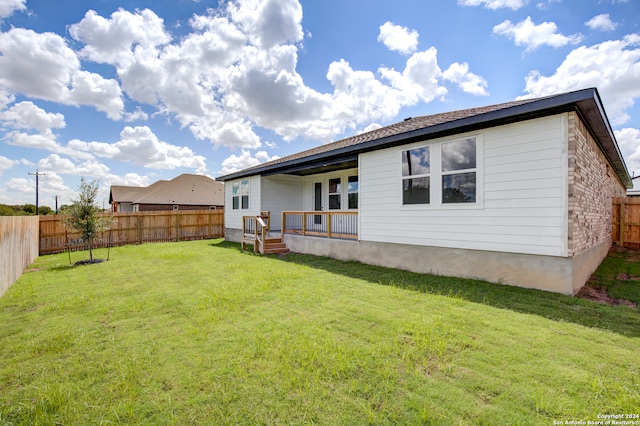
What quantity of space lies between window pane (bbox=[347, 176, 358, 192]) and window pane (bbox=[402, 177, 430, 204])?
145 inches

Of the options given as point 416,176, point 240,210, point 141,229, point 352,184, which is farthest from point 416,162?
point 141,229

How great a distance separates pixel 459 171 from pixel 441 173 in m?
0.40

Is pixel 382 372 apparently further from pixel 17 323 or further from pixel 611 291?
pixel 611 291

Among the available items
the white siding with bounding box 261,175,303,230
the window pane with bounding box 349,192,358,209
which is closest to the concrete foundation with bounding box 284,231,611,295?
the window pane with bounding box 349,192,358,209

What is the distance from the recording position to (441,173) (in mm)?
6473

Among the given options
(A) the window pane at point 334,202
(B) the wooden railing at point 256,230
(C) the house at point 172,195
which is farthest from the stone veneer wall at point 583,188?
(C) the house at point 172,195

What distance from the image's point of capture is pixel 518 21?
7102 mm

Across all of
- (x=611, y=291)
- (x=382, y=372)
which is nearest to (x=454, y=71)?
(x=611, y=291)

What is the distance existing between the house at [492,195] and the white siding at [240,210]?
16.3 ft

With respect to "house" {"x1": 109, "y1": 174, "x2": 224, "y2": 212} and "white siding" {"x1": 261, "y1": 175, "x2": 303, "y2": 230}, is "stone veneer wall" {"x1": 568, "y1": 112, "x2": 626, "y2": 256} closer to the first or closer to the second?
"white siding" {"x1": 261, "y1": 175, "x2": 303, "y2": 230}

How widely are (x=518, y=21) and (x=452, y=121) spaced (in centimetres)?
386

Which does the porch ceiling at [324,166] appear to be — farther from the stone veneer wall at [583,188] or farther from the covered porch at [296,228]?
the stone veneer wall at [583,188]

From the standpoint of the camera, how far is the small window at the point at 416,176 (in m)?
6.75

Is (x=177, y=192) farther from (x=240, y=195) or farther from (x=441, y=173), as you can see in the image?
(x=441, y=173)
